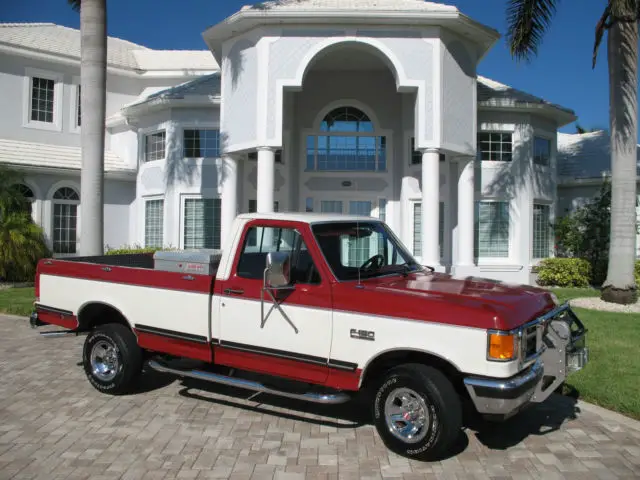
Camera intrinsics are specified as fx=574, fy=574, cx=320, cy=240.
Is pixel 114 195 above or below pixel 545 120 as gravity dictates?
below

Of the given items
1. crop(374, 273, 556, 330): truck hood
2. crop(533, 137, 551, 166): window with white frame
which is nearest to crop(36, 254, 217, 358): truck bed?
crop(374, 273, 556, 330): truck hood

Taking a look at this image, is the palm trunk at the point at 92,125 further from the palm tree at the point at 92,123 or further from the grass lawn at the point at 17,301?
the grass lawn at the point at 17,301

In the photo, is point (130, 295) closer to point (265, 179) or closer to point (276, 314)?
point (276, 314)

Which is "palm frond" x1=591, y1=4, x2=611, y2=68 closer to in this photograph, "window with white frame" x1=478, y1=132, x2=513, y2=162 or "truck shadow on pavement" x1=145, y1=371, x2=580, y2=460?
"window with white frame" x1=478, y1=132, x2=513, y2=162

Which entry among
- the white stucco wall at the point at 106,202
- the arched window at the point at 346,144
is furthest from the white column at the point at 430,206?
the white stucco wall at the point at 106,202

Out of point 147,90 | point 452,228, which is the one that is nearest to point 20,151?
point 147,90

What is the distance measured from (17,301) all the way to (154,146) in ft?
24.3

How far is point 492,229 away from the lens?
17.4 metres

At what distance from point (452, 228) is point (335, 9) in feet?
22.6

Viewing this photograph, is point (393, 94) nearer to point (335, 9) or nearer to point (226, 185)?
point (335, 9)

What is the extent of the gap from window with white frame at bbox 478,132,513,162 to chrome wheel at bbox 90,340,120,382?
44.8 ft

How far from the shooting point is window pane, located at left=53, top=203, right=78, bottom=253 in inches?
748

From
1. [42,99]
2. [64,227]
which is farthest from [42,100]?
[64,227]

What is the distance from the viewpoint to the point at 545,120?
18.1 metres
